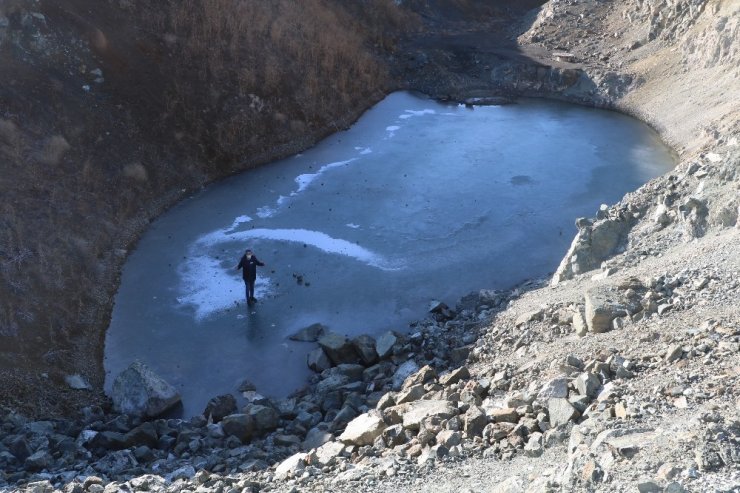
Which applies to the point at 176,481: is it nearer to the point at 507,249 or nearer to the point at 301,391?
the point at 301,391

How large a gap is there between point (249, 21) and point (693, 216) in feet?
80.8

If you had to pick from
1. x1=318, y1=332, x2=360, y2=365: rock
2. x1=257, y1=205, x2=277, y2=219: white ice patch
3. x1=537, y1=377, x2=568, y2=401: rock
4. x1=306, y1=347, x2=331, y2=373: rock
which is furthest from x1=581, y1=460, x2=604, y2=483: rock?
x1=257, y1=205, x2=277, y2=219: white ice patch

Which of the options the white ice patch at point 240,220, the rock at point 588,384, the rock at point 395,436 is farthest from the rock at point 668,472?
the white ice patch at point 240,220

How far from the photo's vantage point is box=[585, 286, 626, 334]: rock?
51.2ft

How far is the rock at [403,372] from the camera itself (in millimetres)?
17534

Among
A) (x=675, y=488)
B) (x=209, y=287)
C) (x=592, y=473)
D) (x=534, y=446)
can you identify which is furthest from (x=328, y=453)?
(x=209, y=287)

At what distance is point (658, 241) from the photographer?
19656 mm

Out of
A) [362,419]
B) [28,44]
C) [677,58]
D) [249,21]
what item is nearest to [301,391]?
[362,419]

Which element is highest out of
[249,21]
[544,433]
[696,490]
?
[249,21]

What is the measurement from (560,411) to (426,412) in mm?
2532

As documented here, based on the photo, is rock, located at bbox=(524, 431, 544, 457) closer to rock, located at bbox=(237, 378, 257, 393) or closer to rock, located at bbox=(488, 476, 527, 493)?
rock, located at bbox=(488, 476, 527, 493)

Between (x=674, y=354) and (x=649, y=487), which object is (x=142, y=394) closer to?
(x=674, y=354)

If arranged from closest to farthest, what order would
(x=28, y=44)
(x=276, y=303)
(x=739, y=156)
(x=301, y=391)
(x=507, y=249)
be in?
(x=301, y=391) < (x=739, y=156) < (x=276, y=303) < (x=507, y=249) < (x=28, y=44)

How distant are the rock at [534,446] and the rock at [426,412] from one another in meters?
1.89
